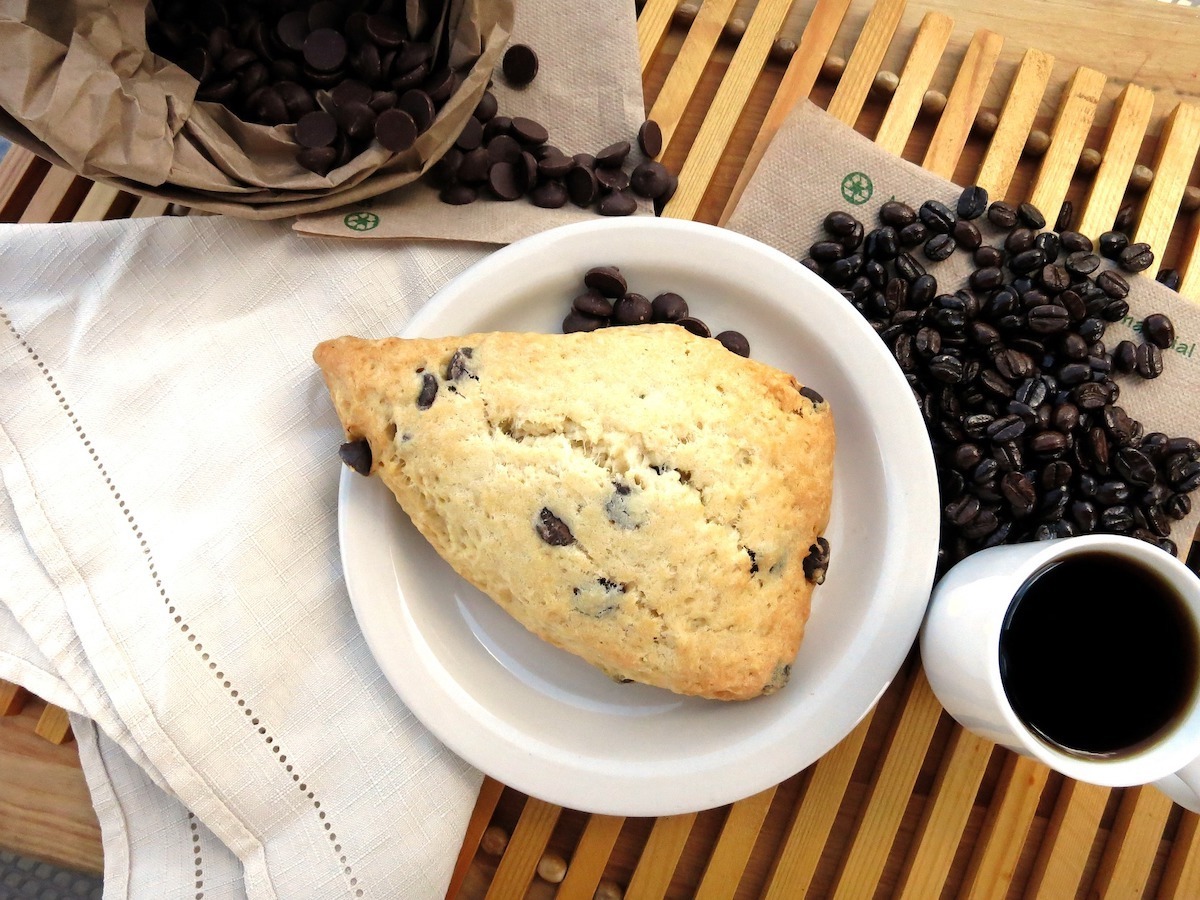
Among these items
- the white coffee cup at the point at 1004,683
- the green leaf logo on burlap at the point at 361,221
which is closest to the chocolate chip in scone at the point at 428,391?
the green leaf logo on burlap at the point at 361,221

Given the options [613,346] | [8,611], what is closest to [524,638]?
[613,346]

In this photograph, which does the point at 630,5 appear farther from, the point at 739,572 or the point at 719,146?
the point at 739,572

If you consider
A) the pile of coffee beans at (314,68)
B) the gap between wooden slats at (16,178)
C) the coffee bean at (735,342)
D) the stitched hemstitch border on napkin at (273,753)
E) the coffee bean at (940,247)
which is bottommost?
the stitched hemstitch border on napkin at (273,753)

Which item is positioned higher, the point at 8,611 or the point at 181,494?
the point at 181,494

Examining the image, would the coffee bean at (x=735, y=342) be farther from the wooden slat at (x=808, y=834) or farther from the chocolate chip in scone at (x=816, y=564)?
the wooden slat at (x=808, y=834)

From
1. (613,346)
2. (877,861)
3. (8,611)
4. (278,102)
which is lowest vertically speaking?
(877,861)

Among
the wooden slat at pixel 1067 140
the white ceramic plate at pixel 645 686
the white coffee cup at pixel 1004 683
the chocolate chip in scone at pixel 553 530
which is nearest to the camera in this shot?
the white coffee cup at pixel 1004 683

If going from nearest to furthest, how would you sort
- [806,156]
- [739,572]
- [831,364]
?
[739,572] < [831,364] < [806,156]
